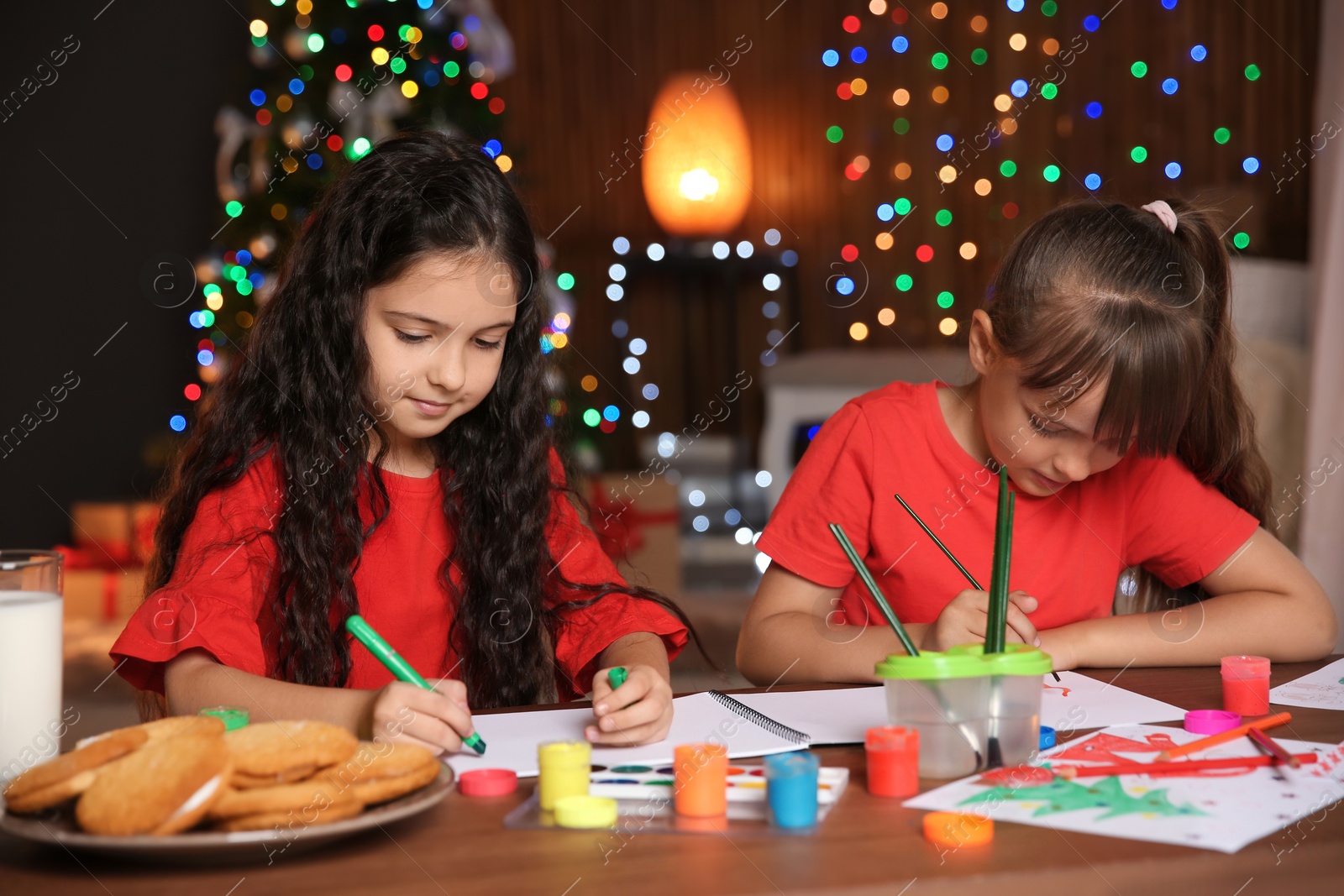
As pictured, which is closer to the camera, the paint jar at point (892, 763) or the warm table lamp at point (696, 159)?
the paint jar at point (892, 763)

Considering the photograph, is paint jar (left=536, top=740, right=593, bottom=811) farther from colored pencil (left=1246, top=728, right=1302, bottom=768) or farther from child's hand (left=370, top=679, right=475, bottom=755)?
colored pencil (left=1246, top=728, right=1302, bottom=768)

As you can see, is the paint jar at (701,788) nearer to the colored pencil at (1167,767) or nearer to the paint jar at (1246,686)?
the colored pencil at (1167,767)

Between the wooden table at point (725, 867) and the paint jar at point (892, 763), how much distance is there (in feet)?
0.14

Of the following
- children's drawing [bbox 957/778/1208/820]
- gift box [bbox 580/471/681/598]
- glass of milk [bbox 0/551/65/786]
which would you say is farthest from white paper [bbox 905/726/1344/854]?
gift box [bbox 580/471/681/598]

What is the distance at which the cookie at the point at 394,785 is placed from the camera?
1.91 ft

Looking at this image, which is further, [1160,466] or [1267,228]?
[1267,228]

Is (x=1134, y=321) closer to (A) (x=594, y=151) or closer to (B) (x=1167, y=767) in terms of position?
(B) (x=1167, y=767)

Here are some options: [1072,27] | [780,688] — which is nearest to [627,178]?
[1072,27]

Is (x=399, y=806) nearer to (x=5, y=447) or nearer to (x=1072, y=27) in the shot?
(x=5, y=447)

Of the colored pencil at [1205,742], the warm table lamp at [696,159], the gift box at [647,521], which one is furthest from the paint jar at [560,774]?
the warm table lamp at [696,159]

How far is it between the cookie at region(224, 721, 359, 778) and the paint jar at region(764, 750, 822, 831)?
21 cm

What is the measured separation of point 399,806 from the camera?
0.59 m

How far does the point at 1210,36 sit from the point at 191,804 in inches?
166

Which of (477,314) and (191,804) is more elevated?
(477,314)
